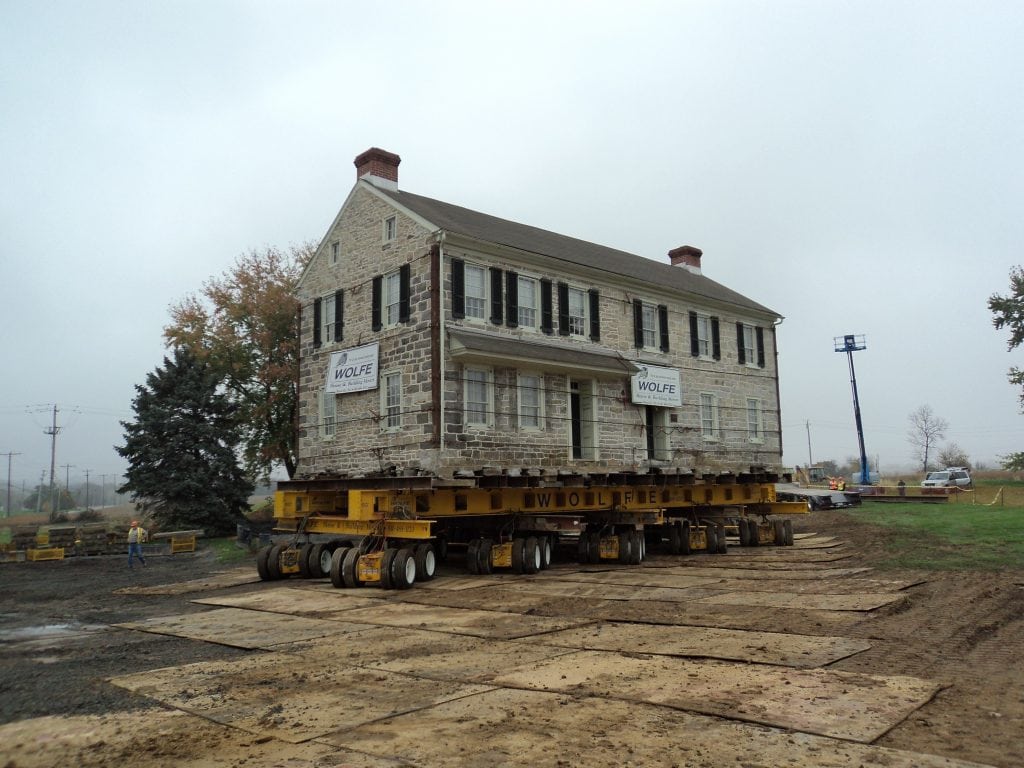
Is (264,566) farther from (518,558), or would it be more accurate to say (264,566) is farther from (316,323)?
(316,323)

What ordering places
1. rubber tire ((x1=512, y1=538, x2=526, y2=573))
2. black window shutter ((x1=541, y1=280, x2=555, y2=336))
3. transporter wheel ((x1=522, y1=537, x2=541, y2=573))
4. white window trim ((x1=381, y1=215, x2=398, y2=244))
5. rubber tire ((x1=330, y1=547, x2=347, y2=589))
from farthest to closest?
1. black window shutter ((x1=541, y1=280, x2=555, y2=336))
2. white window trim ((x1=381, y1=215, x2=398, y2=244))
3. transporter wheel ((x1=522, y1=537, x2=541, y2=573))
4. rubber tire ((x1=512, y1=538, x2=526, y2=573))
5. rubber tire ((x1=330, y1=547, x2=347, y2=589))

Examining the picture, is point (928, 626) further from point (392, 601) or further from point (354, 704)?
point (392, 601)

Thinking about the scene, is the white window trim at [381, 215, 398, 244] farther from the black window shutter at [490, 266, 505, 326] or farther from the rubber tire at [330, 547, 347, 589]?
the rubber tire at [330, 547, 347, 589]

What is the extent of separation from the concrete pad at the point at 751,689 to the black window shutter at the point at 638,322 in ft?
51.1

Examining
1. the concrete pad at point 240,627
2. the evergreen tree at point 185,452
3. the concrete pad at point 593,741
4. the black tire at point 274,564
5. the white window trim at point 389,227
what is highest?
the white window trim at point 389,227

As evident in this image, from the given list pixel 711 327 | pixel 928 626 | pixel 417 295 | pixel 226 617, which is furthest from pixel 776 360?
pixel 226 617

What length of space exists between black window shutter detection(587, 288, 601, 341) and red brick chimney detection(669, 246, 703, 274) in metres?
11.6

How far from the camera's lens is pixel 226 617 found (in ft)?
39.9

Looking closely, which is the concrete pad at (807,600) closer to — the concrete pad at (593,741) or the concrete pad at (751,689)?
the concrete pad at (751,689)

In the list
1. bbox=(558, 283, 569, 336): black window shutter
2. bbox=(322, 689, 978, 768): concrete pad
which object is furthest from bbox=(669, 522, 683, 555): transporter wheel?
bbox=(322, 689, 978, 768): concrete pad

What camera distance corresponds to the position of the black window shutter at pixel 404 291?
61.5 feet

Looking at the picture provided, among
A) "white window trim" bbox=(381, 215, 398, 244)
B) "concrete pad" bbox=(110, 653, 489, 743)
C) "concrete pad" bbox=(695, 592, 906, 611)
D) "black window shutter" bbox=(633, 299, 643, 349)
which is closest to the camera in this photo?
"concrete pad" bbox=(110, 653, 489, 743)

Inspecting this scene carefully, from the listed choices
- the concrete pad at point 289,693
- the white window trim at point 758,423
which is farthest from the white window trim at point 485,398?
the white window trim at point 758,423

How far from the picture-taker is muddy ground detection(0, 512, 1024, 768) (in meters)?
5.21
